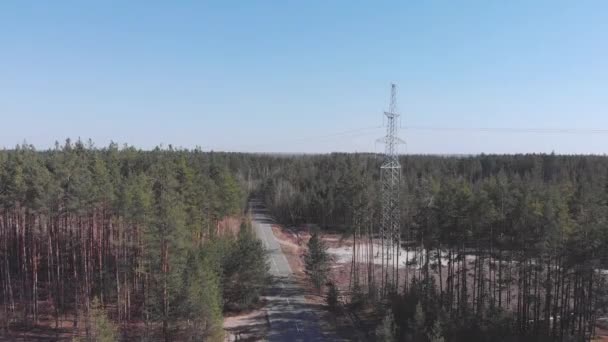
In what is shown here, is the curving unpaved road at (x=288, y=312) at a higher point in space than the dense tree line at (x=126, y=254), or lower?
lower

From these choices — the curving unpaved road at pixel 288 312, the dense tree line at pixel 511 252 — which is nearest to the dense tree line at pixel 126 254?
the curving unpaved road at pixel 288 312

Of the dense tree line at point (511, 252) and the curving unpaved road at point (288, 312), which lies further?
the curving unpaved road at point (288, 312)

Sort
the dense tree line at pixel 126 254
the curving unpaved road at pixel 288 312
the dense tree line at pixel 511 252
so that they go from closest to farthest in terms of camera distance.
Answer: the dense tree line at pixel 511 252, the dense tree line at pixel 126 254, the curving unpaved road at pixel 288 312

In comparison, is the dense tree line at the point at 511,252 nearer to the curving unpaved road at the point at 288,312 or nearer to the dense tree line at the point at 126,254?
the curving unpaved road at the point at 288,312

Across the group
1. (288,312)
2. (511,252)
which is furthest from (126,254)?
(511,252)

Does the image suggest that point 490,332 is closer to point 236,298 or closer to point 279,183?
point 236,298

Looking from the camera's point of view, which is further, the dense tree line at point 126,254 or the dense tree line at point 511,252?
the dense tree line at point 126,254

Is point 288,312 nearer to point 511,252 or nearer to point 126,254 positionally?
point 126,254

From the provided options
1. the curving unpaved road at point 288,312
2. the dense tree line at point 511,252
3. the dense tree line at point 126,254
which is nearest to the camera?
the dense tree line at point 511,252
